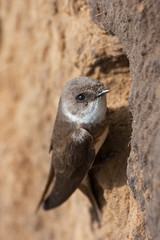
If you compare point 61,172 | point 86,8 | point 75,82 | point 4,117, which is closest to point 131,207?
point 61,172

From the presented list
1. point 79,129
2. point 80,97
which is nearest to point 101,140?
point 79,129

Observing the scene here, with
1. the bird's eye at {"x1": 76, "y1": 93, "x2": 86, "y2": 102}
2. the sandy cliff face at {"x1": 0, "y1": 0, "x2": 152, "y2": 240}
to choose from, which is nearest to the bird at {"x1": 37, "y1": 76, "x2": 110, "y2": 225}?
the bird's eye at {"x1": 76, "y1": 93, "x2": 86, "y2": 102}

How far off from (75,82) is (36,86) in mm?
1348

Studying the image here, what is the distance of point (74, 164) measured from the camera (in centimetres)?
268

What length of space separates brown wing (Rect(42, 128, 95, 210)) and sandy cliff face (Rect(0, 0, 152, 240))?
0.26 meters

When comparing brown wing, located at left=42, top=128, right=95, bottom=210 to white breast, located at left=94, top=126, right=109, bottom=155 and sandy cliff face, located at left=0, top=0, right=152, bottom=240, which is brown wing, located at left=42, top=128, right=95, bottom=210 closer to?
white breast, located at left=94, top=126, right=109, bottom=155

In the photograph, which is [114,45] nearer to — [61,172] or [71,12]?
[71,12]

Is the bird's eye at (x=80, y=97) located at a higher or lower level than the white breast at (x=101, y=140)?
higher

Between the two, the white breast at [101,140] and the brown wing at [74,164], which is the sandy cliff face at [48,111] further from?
the brown wing at [74,164]

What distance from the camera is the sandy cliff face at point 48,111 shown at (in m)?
2.83

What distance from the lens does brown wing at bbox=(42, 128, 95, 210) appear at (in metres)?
2.59

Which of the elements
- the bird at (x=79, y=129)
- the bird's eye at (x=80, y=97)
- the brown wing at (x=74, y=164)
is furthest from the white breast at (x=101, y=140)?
the bird's eye at (x=80, y=97)

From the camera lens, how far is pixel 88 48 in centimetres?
298

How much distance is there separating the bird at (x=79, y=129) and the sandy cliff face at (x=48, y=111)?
245 mm
